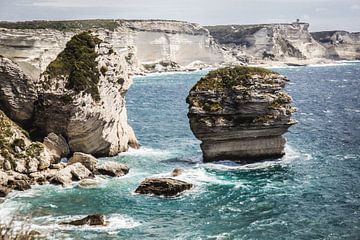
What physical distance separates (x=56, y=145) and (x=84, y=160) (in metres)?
4.17

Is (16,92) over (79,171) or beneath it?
over

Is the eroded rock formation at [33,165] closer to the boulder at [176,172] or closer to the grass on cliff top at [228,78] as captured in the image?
the boulder at [176,172]

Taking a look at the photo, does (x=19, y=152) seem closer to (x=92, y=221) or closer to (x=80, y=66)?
(x=80, y=66)

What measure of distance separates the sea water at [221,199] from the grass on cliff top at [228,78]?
7.26m

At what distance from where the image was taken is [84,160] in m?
45.8

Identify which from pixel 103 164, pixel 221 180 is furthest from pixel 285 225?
pixel 103 164

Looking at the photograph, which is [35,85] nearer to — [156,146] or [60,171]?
[60,171]

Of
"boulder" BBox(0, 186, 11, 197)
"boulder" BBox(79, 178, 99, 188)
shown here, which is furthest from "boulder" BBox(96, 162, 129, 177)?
"boulder" BBox(0, 186, 11, 197)

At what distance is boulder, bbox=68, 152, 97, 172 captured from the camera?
4562 cm

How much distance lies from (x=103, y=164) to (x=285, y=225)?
18.8 meters

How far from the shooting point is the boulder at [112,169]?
45300 mm

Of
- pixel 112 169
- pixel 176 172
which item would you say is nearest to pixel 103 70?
pixel 112 169

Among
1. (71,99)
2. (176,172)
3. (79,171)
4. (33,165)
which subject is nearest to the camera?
(33,165)

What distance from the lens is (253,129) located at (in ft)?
156
